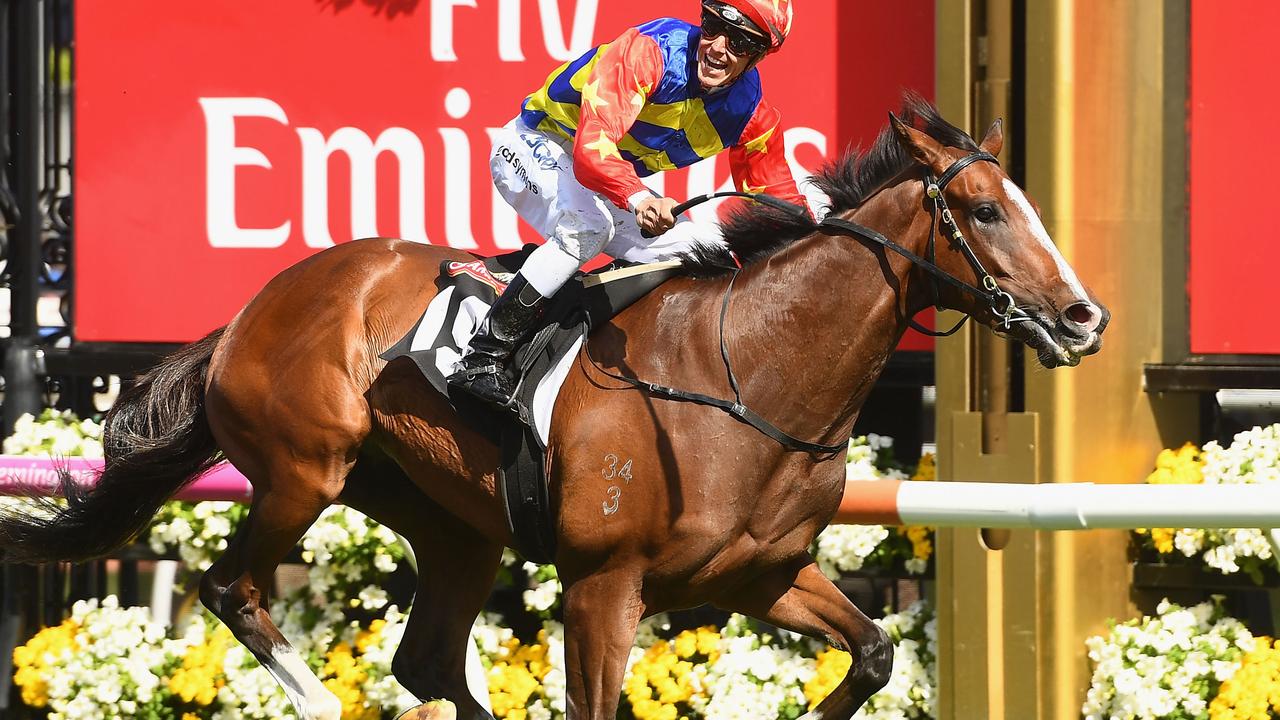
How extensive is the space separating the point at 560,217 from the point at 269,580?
1.31 m

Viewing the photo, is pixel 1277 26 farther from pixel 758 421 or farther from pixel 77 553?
pixel 77 553

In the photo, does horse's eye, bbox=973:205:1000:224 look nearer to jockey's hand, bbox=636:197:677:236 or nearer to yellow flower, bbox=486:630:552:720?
jockey's hand, bbox=636:197:677:236

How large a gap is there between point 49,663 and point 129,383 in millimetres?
1278

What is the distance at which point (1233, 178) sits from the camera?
5.15 metres

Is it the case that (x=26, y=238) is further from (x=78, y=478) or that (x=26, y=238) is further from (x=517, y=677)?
(x=517, y=677)

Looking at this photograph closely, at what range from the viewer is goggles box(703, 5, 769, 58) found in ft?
12.1

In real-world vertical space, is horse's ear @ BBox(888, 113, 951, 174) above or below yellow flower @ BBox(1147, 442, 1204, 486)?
above

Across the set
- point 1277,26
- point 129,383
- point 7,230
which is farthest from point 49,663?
point 1277,26

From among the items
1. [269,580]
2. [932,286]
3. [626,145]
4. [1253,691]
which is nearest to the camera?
[932,286]

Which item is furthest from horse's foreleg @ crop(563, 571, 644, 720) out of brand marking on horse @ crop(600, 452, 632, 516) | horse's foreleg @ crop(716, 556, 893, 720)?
horse's foreleg @ crop(716, 556, 893, 720)

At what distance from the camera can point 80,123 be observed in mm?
6102

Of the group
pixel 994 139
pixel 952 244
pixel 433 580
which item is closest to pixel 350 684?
pixel 433 580

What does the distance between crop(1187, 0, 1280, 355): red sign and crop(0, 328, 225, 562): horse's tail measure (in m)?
3.11

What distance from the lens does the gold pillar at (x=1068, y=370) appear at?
16.1ft
